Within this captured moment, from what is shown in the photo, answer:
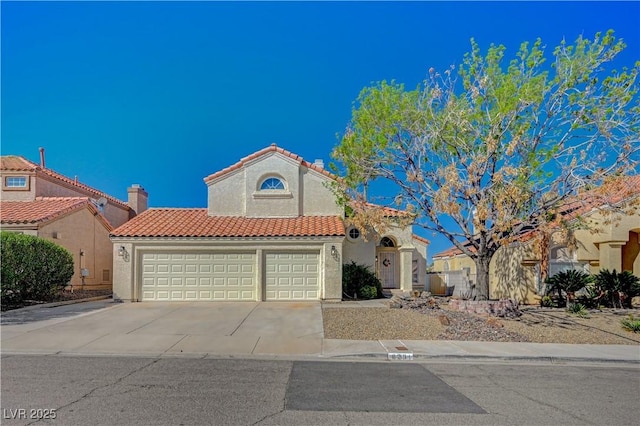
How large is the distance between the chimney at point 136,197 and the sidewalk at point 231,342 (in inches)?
623

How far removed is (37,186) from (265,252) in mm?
14239

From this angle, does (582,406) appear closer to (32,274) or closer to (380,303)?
(380,303)

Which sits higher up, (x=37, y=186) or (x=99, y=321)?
(x=37, y=186)

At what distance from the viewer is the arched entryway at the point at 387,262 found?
23.3 meters

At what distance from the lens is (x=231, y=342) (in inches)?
414

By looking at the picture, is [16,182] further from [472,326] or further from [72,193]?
[472,326]

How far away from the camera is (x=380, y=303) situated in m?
17.7

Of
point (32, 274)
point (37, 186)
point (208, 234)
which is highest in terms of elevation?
point (37, 186)

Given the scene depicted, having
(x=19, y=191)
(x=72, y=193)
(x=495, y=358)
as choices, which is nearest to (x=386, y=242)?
(x=495, y=358)

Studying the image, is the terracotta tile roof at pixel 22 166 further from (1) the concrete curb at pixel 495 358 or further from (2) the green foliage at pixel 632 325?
(2) the green foliage at pixel 632 325

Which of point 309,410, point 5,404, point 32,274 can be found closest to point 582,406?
point 309,410

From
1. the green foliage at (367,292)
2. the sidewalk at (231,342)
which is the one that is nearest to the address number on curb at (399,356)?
the sidewalk at (231,342)

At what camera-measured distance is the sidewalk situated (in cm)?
934

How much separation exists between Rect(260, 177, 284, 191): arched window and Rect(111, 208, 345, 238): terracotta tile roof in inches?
59.2
